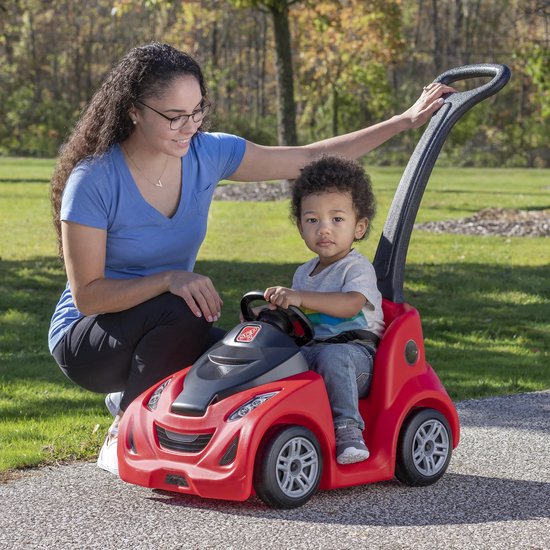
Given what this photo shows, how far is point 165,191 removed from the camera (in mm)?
4254

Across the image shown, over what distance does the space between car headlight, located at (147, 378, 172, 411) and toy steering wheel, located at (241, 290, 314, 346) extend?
39cm

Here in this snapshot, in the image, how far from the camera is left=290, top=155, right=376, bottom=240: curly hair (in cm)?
404

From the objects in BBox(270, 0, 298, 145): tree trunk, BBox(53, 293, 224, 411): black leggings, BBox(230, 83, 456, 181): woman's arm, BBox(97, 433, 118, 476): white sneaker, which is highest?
BBox(270, 0, 298, 145): tree trunk

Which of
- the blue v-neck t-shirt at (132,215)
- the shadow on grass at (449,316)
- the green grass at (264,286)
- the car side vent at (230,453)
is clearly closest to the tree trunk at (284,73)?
the green grass at (264,286)

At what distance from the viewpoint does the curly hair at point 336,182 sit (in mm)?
4035

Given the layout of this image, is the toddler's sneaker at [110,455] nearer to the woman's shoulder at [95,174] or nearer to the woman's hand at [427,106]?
the woman's shoulder at [95,174]

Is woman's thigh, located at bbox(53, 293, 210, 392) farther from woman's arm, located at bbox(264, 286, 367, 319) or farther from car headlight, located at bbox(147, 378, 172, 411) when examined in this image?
woman's arm, located at bbox(264, 286, 367, 319)

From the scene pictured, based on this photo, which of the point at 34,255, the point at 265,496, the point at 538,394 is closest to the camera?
the point at 265,496

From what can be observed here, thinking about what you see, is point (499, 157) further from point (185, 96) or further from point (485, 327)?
point (185, 96)

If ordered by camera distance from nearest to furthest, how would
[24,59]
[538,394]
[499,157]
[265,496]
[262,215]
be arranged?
[265,496]
[538,394]
[262,215]
[499,157]
[24,59]

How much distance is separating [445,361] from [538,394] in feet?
3.36

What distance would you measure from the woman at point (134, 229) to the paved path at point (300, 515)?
0.30 meters

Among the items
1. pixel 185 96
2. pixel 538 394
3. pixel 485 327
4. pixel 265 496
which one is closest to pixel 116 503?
pixel 265 496

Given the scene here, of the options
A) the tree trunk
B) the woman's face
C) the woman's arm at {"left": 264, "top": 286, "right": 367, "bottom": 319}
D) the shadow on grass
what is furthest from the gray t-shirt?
the tree trunk
